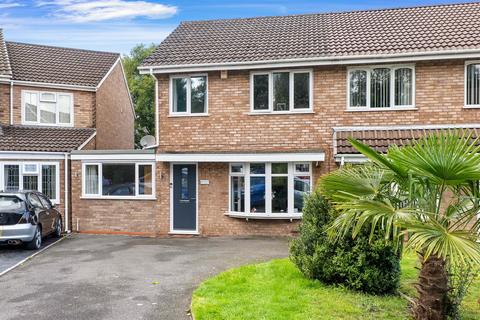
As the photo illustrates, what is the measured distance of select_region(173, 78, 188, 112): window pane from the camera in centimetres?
1504

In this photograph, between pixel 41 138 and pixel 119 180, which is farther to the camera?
pixel 41 138

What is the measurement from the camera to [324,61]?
1384 centimetres

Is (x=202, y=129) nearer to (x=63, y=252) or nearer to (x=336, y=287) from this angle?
(x=63, y=252)

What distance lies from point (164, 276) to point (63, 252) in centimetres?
430

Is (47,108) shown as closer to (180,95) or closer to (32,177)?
(32,177)

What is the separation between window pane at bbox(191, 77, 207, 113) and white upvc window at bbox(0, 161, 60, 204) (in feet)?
17.7

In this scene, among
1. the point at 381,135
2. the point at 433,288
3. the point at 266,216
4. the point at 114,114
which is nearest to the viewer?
the point at 433,288

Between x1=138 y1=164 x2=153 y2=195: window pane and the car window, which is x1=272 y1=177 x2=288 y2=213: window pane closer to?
x1=138 y1=164 x2=153 y2=195: window pane

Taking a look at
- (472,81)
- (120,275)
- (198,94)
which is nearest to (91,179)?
(198,94)

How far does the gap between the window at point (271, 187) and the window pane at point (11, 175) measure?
7.58 m

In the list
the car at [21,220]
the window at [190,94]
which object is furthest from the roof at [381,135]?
the car at [21,220]

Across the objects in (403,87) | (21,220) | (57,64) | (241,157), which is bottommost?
(21,220)

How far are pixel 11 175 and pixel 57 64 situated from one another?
6.11 meters

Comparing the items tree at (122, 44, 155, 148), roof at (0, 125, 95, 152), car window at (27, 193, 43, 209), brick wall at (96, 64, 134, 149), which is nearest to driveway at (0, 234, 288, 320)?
car window at (27, 193, 43, 209)
